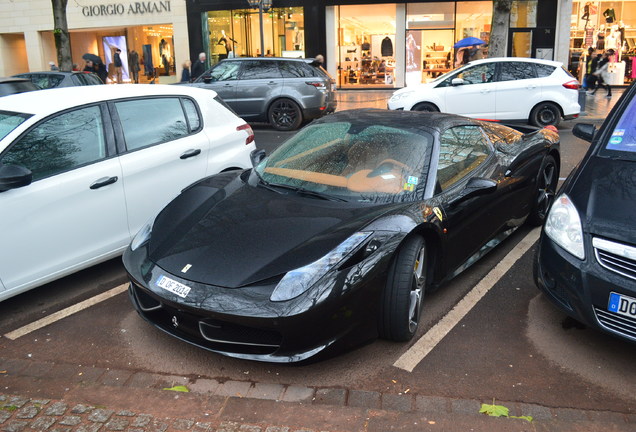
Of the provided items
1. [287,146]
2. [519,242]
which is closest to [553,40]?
[519,242]

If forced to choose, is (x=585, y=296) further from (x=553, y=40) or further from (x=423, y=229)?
(x=553, y=40)

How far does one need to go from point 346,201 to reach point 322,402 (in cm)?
138

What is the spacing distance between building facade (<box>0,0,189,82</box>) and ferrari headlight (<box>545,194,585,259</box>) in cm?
2272

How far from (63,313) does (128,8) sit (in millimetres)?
23333

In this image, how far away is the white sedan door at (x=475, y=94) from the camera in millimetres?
13148

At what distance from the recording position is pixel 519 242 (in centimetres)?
584

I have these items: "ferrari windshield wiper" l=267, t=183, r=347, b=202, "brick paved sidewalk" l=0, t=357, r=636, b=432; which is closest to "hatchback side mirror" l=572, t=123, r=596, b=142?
"ferrari windshield wiper" l=267, t=183, r=347, b=202

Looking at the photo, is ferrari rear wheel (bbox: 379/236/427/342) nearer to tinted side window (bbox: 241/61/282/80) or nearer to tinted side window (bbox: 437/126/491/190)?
tinted side window (bbox: 437/126/491/190)

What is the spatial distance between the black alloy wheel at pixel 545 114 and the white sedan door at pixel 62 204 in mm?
10480

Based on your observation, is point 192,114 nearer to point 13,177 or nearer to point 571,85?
point 13,177

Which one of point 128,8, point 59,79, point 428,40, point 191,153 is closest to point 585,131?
point 191,153

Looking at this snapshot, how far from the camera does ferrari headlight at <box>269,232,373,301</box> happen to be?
10.9 feet

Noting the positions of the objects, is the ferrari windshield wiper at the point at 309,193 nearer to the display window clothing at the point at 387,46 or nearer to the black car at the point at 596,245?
the black car at the point at 596,245

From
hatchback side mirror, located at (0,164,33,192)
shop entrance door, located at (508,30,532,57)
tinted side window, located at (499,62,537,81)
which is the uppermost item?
shop entrance door, located at (508,30,532,57)
